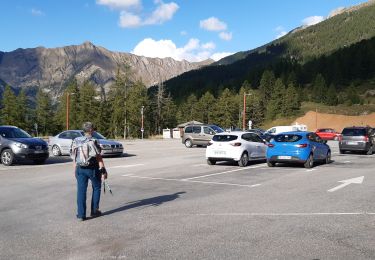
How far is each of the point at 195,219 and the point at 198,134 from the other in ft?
89.1

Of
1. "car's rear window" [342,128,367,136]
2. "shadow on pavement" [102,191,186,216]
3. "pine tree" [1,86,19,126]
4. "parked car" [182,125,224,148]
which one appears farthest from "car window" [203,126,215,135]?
"pine tree" [1,86,19,126]

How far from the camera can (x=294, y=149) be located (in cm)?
1791

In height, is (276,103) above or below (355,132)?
above

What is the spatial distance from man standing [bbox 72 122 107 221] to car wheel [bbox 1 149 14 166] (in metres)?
11.6

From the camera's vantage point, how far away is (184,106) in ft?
500

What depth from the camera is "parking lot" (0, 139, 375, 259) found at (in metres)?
6.15

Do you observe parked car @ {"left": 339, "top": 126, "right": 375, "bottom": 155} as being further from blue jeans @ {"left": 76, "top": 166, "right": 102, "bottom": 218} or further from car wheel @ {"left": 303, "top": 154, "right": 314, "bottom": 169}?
blue jeans @ {"left": 76, "top": 166, "right": 102, "bottom": 218}

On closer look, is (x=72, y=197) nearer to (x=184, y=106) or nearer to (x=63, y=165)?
(x=63, y=165)

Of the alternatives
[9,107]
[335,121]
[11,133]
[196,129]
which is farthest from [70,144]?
[335,121]

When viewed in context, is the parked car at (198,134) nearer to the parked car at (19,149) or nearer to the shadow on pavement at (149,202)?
the parked car at (19,149)

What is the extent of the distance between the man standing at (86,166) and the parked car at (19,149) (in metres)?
11.4

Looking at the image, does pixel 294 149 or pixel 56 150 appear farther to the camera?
pixel 56 150

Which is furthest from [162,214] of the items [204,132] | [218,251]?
[204,132]

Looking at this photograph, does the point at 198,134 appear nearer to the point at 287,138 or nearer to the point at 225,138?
the point at 225,138
